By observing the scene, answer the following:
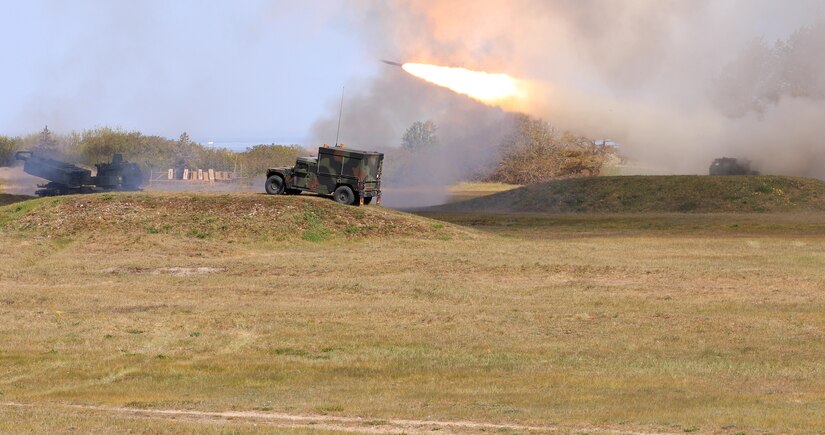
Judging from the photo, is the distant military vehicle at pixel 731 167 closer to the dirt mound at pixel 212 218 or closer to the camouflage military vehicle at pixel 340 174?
the camouflage military vehicle at pixel 340 174

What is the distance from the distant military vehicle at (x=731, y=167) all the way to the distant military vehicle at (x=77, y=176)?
38738mm

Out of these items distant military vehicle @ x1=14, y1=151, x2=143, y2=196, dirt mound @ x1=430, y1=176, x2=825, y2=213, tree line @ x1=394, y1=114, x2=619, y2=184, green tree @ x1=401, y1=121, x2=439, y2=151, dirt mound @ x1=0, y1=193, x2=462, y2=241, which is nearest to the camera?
dirt mound @ x1=0, y1=193, x2=462, y2=241

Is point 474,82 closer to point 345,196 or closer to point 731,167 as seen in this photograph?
point 345,196

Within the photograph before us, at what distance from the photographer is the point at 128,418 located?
1594 centimetres

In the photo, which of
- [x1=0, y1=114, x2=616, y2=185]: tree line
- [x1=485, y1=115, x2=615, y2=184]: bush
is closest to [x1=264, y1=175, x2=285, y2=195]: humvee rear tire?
[x1=0, y1=114, x2=616, y2=185]: tree line

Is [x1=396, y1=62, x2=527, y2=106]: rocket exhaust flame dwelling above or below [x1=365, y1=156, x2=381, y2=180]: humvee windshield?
above

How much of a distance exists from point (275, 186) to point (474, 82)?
10998 millimetres

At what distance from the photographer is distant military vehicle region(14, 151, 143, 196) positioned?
64.8 meters

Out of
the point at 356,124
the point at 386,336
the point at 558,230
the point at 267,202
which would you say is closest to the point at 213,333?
the point at 386,336

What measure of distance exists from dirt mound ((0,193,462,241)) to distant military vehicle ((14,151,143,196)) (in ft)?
57.2

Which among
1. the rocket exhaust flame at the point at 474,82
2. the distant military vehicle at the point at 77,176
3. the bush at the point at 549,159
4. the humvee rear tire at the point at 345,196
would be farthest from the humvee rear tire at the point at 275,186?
the bush at the point at 549,159

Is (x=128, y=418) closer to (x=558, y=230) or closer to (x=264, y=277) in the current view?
(x=264, y=277)

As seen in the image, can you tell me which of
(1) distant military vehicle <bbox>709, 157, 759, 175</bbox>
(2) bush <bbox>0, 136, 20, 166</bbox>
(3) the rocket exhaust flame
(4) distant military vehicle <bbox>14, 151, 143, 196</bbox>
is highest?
(3) the rocket exhaust flame

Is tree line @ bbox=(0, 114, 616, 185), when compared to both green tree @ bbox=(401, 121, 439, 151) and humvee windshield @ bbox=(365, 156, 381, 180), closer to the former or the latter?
green tree @ bbox=(401, 121, 439, 151)
